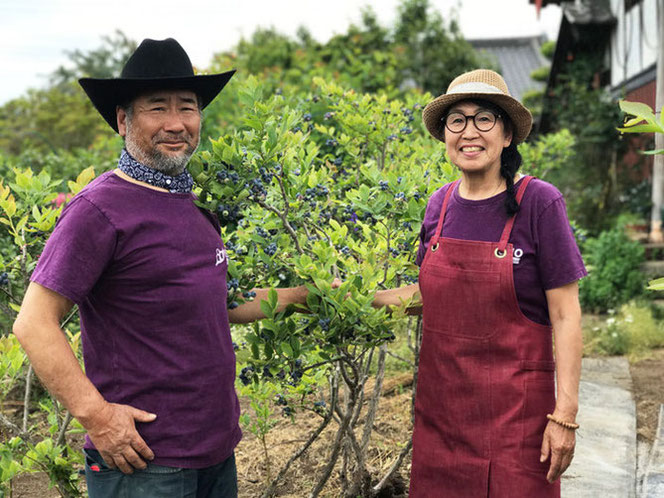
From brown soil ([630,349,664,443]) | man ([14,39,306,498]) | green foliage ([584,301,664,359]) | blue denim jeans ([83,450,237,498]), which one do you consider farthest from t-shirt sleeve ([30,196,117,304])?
green foliage ([584,301,664,359])

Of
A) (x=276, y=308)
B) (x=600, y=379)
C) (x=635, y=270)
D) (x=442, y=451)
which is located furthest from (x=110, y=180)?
(x=635, y=270)

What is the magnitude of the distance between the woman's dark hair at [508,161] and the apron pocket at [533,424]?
0.58m

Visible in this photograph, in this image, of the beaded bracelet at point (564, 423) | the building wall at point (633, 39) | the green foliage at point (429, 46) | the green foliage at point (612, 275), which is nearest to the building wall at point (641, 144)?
the building wall at point (633, 39)

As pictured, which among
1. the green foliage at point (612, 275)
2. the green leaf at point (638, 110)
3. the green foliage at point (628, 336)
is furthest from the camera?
the green foliage at point (612, 275)

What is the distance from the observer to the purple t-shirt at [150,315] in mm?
1921

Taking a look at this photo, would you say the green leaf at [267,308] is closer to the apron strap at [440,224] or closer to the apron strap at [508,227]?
the apron strap at [440,224]

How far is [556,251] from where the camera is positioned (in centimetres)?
224

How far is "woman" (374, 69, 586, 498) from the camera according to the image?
2.27 metres

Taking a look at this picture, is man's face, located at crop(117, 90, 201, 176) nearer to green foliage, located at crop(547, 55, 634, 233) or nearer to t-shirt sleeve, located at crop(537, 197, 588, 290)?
t-shirt sleeve, located at crop(537, 197, 588, 290)

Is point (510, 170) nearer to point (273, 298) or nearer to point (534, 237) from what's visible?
point (534, 237)

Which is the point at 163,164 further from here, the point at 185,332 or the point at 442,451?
the point at 442,451

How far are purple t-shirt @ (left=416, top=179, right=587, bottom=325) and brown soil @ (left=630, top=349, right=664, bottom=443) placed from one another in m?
2.99

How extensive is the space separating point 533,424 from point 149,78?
1614 millimetres

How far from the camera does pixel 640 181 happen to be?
11.5 meters
